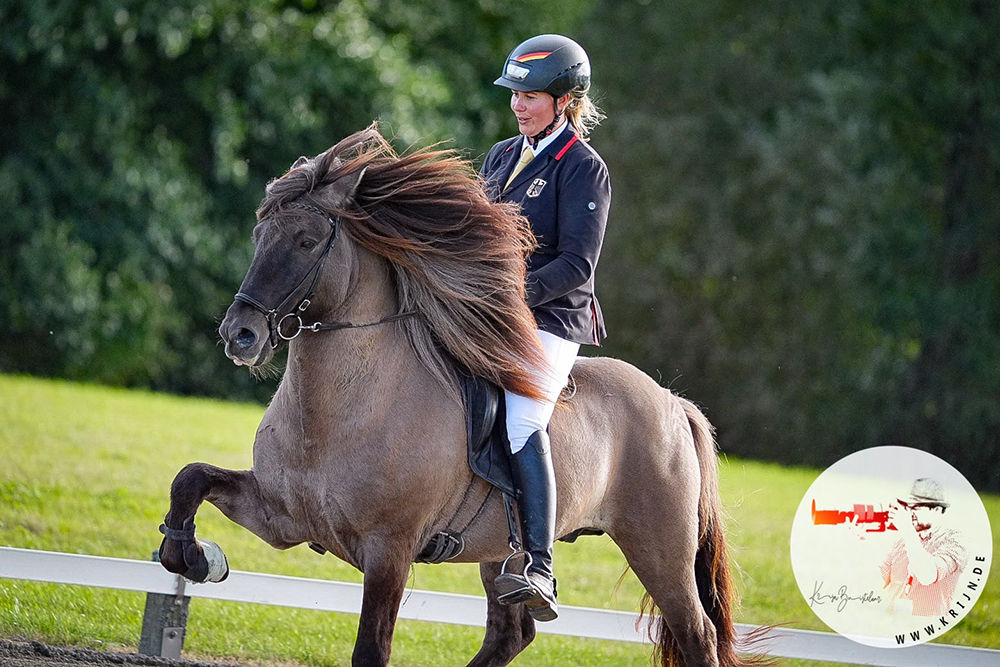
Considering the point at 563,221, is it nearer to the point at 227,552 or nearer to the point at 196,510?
the point at 196,510

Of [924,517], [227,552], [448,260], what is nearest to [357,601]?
[448,260]

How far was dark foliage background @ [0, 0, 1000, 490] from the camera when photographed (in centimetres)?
1817

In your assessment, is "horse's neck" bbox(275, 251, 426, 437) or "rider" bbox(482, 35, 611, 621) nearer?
"horse's neck" bbox(275, 251, 426, 437)

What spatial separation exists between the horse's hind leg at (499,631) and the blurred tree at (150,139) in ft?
42.9

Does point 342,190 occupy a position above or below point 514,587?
above

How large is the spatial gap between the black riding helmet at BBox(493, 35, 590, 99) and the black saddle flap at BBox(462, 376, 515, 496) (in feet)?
3.79

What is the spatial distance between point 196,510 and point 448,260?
49.4 inches

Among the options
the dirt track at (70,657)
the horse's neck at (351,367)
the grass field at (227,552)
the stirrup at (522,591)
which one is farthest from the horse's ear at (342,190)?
the grass field at (227,552)

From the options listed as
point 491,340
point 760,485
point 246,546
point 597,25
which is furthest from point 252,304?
point 597,25

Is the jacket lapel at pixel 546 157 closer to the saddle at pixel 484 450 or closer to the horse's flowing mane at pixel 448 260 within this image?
the horse's flowing mane at pixel 448 260

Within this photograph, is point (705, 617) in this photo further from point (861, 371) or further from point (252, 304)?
point (861, 371)

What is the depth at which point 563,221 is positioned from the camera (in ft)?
14.2
